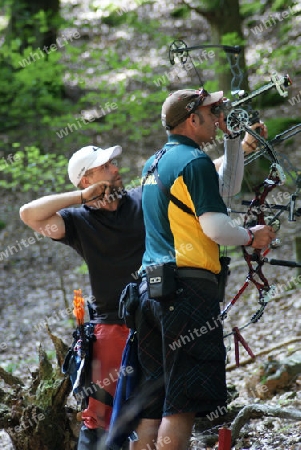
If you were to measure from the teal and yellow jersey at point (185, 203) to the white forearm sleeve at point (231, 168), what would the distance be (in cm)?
19

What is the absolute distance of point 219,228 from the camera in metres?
2.71

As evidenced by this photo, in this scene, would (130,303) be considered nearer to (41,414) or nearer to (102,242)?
(102,242)

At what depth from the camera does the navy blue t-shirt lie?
3.57m

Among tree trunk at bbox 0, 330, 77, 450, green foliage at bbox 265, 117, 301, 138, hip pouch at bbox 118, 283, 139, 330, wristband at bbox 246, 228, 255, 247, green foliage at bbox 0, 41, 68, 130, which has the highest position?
green foliage at bbox 0, 41, 68, 130

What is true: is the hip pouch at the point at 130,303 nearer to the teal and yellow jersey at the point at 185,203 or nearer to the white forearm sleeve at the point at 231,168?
the teal and yellow jersey at the point at 185,203

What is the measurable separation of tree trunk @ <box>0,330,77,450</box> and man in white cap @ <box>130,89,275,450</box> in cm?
149

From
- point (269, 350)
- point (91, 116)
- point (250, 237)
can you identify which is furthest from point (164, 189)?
point (91, 116)

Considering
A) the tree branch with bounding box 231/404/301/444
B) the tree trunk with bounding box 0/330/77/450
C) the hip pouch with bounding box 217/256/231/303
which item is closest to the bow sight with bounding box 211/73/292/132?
the hip pouch with bounding box 217/256/231/303

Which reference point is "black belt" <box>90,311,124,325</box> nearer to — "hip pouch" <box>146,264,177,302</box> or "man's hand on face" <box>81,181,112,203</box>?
"man's hand on face" <box>81,181,112,203</box>

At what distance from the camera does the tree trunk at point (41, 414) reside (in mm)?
4156

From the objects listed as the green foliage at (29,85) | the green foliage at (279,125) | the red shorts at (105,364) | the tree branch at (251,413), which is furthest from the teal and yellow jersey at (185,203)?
the green foliage at (279,125)

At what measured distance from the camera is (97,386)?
3.57 meters

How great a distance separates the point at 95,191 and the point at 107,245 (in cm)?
33

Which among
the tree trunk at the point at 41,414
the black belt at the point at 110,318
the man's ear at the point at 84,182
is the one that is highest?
the man's ear at the point at 84,182
